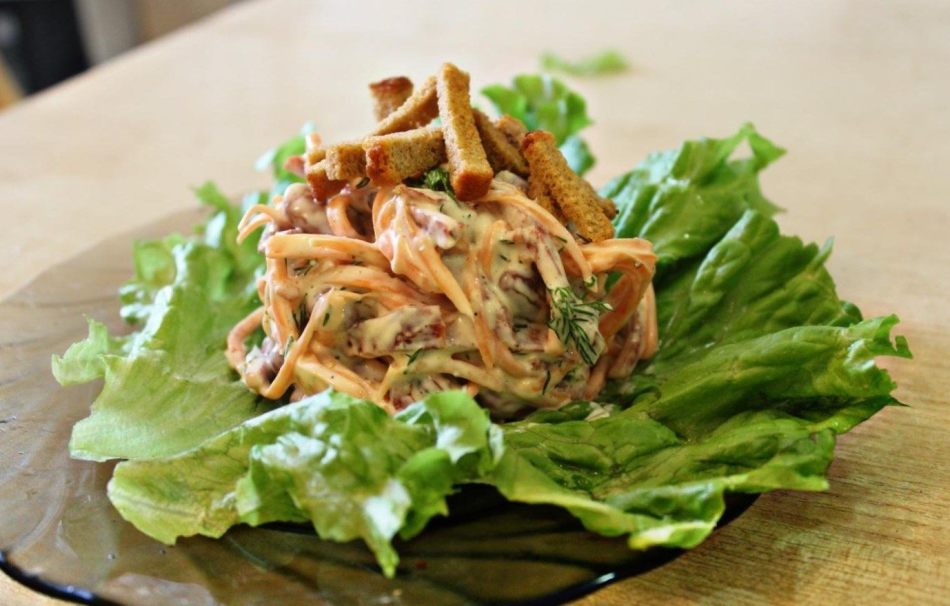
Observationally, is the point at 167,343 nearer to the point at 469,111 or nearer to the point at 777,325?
the point at 469,111

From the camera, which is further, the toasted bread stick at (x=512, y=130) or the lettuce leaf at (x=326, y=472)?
the toasted bread stick at (x=512, y=130)

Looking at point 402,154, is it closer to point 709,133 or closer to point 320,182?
point 320,182

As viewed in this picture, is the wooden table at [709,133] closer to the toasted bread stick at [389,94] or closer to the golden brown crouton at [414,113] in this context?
the golden brown crouton at [414,113]

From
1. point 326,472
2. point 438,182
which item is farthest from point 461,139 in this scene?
point 326,472

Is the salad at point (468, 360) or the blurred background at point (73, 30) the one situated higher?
the salad at point (468, 360)

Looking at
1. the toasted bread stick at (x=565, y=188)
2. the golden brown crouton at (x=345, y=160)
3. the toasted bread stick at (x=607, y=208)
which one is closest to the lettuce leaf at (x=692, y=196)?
the toasted bread stick at (x=607, y=208)

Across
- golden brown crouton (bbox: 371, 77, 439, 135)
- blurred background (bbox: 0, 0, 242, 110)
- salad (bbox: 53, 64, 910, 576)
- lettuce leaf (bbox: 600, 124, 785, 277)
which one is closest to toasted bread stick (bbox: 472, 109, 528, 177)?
salad (bbox: 53, 64, 910, 576)

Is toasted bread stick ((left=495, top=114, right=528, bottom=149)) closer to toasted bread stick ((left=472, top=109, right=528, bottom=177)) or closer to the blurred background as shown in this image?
toasted bread stick ((left=472, top=109, right=528, bottom=177))
